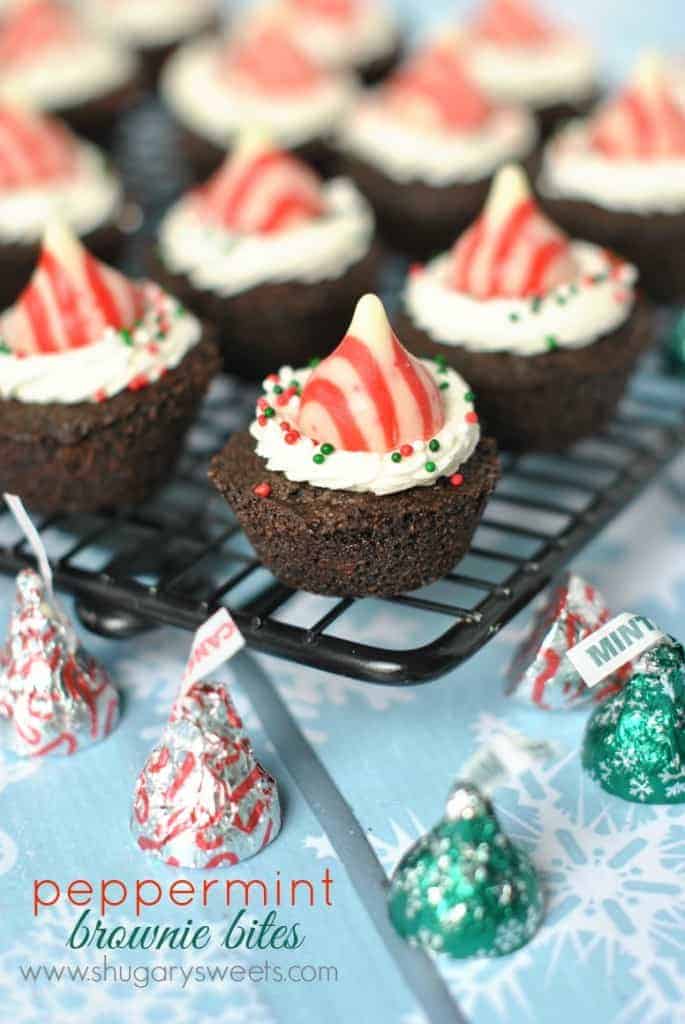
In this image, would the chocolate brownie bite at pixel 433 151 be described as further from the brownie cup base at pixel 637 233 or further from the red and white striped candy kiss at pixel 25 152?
the red and white striped candy kiss at pixel 25 152

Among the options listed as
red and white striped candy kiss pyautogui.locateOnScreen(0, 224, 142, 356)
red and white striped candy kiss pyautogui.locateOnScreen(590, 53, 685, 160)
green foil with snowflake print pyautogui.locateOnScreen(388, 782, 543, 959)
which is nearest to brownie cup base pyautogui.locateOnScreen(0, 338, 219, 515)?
red and white striped candy kiss pyautogui.locateOnScreen(0, 224, 142, 356)

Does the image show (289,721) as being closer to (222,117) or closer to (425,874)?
(425,874)

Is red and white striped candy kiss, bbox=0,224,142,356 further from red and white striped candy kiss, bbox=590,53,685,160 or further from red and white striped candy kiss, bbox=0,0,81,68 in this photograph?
red and white striped candy kiss, bbox=0,0,81,68

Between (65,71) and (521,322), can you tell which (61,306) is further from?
(65,71)

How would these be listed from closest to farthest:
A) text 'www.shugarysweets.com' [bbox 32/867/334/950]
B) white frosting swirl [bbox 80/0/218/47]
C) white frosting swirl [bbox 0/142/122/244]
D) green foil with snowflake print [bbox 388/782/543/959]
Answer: green foil with snowflake print [bbox 388/782/543/959] → text 'www.shugarysweets.com' [bbox 32/867/334/950] → white frosting swirl [bbox 0/142/122/244] → white frosting swirl [bbox 80/0/218/47]

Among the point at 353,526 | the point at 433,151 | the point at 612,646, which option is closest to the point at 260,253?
the point at 433,151

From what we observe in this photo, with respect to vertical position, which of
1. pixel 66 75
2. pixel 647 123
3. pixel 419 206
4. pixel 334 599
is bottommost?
pixel 334 599

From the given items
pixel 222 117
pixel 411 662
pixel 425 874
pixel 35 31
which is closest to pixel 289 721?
pixel 411 662

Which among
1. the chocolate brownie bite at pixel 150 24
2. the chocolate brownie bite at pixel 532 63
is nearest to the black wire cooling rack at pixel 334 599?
the chocolate brownie bite at pixel 532 63
